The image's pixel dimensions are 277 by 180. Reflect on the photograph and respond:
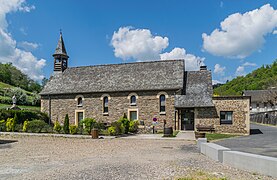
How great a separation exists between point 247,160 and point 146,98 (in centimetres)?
1682

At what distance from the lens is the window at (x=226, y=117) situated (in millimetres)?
21891

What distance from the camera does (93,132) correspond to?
18.1 metres

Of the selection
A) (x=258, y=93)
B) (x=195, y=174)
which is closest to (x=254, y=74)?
(x=258, y=93)

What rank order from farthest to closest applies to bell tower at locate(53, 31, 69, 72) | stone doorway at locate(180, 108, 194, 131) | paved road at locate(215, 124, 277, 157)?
bell tower at locate(53, 31, 69, 72) < stone doorway at locate(180, 108, 194, 131) < paved road at locate(215, 124, 277, 157)

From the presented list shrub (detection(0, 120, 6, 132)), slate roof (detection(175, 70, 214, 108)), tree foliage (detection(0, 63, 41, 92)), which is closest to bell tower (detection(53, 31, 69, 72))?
shrub (detection(0, 120, 6, 132))

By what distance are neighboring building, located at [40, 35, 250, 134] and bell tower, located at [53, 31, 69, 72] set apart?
116 cm

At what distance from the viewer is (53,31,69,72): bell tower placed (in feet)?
101

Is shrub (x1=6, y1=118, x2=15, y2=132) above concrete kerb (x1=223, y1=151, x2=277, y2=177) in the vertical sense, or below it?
below

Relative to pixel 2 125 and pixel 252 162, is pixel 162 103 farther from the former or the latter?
pixel 252 162

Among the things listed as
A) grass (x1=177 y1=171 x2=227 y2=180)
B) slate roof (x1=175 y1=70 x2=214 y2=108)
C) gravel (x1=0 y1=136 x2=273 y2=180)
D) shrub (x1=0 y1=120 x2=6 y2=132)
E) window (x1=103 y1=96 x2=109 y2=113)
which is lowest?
shrub (x1=0 y1=120 x2=6 y2=132)

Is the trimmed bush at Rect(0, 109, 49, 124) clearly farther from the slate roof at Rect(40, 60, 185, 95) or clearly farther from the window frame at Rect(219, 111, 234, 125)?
A: the window frame at Rect(219, 111, 234, 125)

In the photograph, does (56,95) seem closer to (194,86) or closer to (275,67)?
(194,86)

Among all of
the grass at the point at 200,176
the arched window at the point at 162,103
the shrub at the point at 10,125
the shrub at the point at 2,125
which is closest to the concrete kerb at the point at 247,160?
the grass at the point at 200,176

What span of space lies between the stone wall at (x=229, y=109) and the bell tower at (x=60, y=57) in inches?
717
